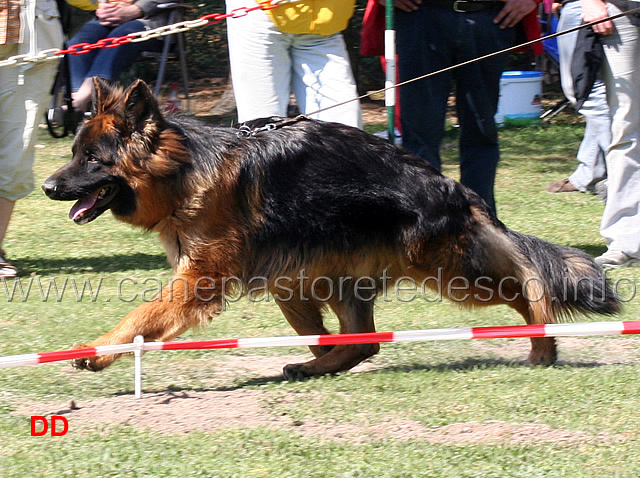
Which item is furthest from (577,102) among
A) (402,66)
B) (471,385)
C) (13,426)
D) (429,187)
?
(13,426)

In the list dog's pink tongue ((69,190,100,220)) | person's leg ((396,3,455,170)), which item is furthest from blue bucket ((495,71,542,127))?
dog's pink tongue ((69,190,100,220))

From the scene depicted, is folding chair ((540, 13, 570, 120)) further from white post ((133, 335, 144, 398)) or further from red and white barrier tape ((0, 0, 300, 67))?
white post ((133, 335, 144, 398))

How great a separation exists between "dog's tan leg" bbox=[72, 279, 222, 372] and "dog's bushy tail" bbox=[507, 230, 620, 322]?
158 centimetres

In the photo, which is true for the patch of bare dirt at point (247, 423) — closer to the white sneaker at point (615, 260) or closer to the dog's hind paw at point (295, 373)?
the dog's hind paw at point (295, 373)

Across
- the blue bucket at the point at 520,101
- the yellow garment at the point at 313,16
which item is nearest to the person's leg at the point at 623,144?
the yellow garment at the point at 313,16

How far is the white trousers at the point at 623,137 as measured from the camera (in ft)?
19.0

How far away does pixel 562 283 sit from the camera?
4.53m

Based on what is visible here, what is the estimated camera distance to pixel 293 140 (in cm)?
435

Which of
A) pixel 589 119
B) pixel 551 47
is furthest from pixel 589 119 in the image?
pixel 551 47

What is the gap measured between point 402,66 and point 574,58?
128cm

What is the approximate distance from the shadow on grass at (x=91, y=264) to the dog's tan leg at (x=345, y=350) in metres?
2.11

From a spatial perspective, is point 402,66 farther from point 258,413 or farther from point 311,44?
point 258,413

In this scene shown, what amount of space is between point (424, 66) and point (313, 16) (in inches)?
29.6

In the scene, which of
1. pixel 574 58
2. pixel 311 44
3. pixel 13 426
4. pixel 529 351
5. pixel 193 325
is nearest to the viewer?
pixel 13 426
